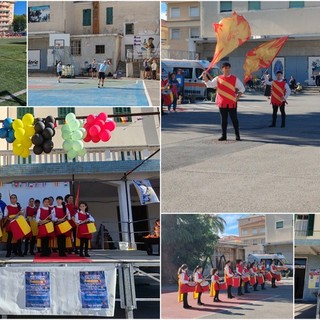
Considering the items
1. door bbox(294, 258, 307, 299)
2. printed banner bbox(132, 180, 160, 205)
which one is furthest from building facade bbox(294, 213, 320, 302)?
printed banner bbox(132, 180, 160, 205)

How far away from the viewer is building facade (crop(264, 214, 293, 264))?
6.57 metres

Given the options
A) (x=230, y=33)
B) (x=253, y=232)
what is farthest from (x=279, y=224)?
(x=230, y=33)

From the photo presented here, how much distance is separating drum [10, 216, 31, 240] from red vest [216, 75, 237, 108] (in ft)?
9.84

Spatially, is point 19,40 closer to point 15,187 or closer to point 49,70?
point 49,70

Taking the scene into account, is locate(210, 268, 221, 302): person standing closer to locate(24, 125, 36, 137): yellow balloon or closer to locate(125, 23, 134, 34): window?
locate(24, 125, 36, 137): yellow balloon

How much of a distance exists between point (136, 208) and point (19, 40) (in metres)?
5.70

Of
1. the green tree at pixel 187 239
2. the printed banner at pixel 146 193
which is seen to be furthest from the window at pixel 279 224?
the printed banner at pixel 146 193

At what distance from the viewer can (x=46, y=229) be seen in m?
8.23

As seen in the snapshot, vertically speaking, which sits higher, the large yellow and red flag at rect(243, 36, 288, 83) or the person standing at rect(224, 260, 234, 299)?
the large yellow and red flag at rect(243, 36, 288, 83)

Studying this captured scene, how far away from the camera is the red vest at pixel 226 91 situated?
8477 mm

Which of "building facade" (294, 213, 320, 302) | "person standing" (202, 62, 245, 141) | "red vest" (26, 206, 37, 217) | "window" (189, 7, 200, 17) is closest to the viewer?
"building facade" (294, 213, 320, 302)

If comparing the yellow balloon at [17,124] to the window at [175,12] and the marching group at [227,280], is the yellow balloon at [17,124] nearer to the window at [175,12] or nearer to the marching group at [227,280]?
the marching group at [227,280]

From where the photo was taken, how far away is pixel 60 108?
25.0 feet

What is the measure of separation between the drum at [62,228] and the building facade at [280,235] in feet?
8.71
